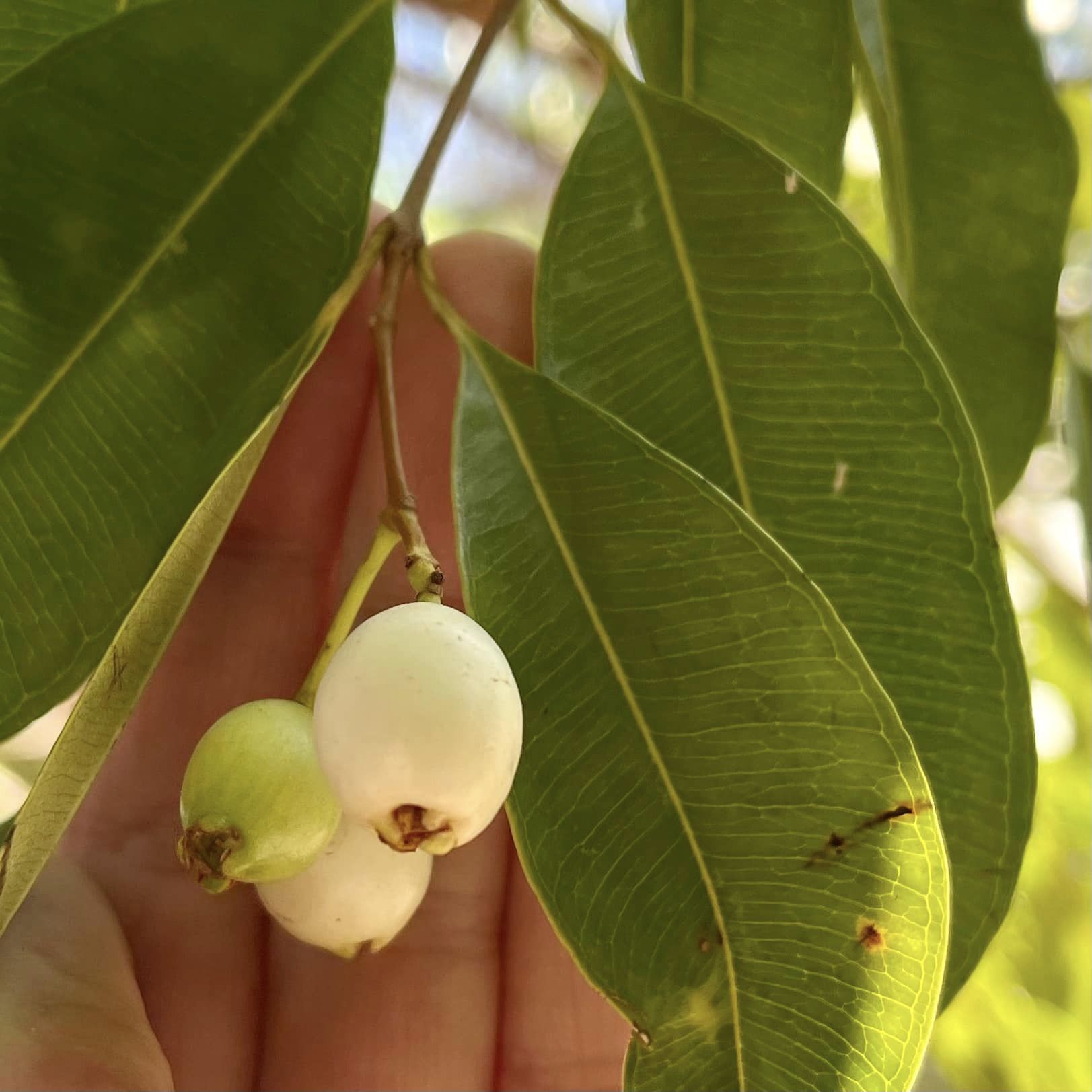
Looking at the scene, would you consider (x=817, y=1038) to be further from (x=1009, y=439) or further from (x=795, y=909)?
(x=1009, y=439)

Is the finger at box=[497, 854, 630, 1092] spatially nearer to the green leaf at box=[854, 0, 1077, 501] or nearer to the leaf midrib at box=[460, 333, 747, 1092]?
the leaf midrib at box=[460, 333, 747, 1092]

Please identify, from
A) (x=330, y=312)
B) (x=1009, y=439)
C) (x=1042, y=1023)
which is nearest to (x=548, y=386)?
(x=330, y=312)

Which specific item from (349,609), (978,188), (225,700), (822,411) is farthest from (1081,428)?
(225,700)

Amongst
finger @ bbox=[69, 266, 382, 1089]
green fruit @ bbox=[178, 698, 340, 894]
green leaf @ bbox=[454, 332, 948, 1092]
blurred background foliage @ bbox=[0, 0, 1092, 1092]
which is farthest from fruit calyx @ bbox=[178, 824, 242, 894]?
blurred background foliage @ bbox=[0, 0, 1092, 1092]

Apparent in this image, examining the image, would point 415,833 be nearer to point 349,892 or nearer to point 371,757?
point 371,757

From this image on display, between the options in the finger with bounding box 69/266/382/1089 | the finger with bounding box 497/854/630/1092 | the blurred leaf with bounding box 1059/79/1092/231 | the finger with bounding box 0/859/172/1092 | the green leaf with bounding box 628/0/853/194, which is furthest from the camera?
the blurred leaf with bounding box 1059/79/1092/231

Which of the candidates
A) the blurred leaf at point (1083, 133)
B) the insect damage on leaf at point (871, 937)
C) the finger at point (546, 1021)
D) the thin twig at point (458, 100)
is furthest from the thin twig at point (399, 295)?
the blurred leaf at point (1083, 133)

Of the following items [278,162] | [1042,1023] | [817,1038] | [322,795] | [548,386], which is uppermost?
[278,162]
